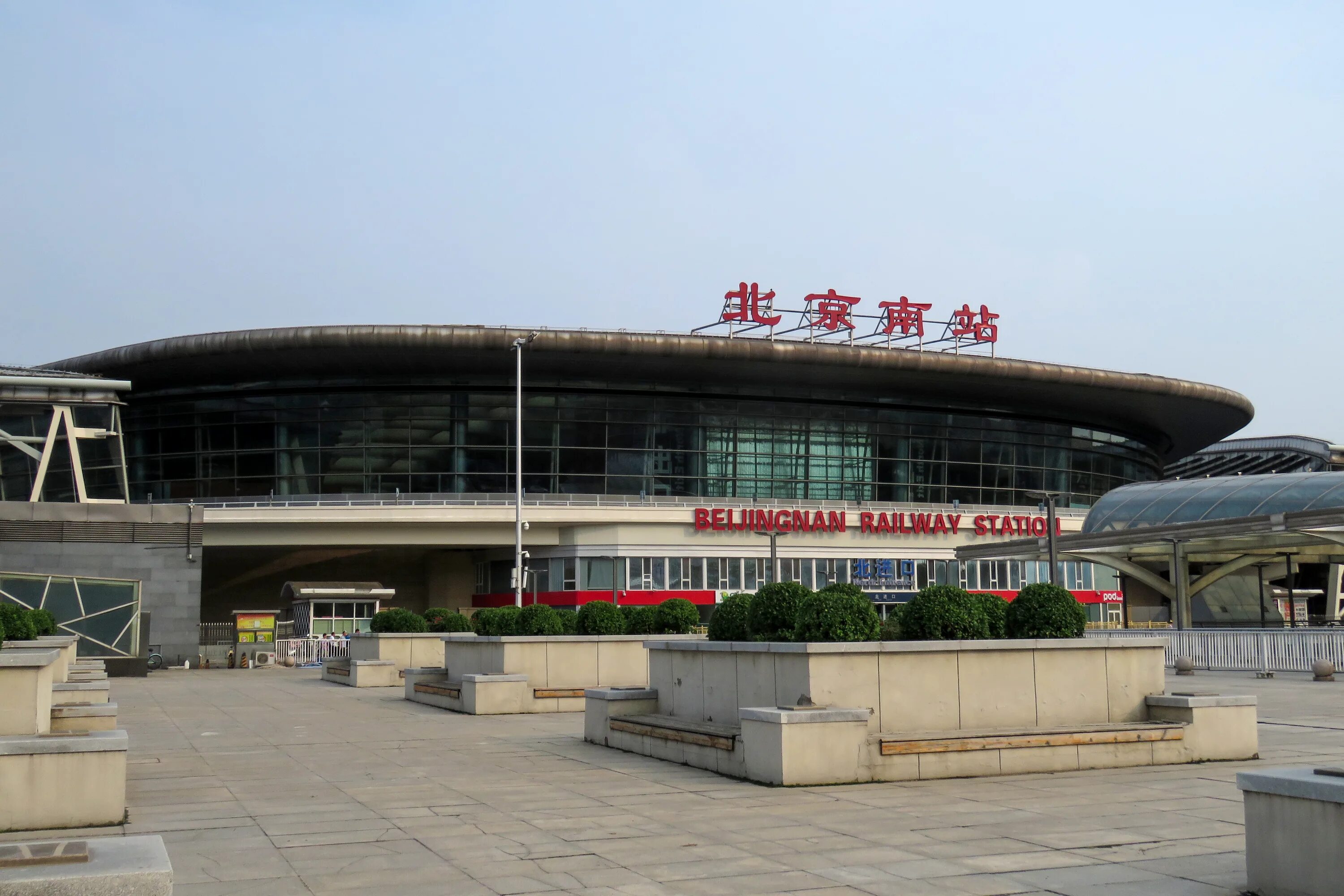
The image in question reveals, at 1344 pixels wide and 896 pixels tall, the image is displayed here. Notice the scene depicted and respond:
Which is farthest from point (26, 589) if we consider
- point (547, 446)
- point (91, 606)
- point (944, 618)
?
point (944, 618)

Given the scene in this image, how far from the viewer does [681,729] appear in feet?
48.4

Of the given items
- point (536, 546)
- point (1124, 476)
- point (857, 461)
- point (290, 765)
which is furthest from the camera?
point (1124, 476)

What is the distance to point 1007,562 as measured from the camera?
2739 inches

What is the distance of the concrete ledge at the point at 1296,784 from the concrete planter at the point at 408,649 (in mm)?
28790

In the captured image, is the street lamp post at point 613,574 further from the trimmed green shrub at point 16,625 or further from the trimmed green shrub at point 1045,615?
the trimmed green shrub at point 1045,615

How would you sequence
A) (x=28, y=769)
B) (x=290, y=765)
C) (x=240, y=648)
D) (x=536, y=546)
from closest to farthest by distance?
(x=28, y=769) < (x=290, y=765) < (x=240, y=648) < (x=536, y=546)

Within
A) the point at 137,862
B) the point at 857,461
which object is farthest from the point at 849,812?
the point at 857,461

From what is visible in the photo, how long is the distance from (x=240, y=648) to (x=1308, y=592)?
4506 cm

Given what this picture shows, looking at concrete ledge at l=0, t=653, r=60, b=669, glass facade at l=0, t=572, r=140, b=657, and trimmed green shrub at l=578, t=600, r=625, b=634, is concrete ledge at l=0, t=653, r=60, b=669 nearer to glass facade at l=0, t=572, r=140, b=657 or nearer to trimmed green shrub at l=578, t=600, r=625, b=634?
trimmed green shrub at l=578, t=600, r=625, b=634

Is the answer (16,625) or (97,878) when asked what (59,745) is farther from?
(16,625)

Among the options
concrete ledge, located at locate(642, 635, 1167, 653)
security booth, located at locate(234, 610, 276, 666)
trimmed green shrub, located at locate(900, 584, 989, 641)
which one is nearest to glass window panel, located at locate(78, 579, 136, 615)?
security booth, located at locate(234, 610, 276, 666)

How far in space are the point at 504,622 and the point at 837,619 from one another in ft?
39.7

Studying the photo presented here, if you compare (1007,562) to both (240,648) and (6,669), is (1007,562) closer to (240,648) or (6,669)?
(240,648)

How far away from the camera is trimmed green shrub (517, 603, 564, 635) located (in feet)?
80.9
